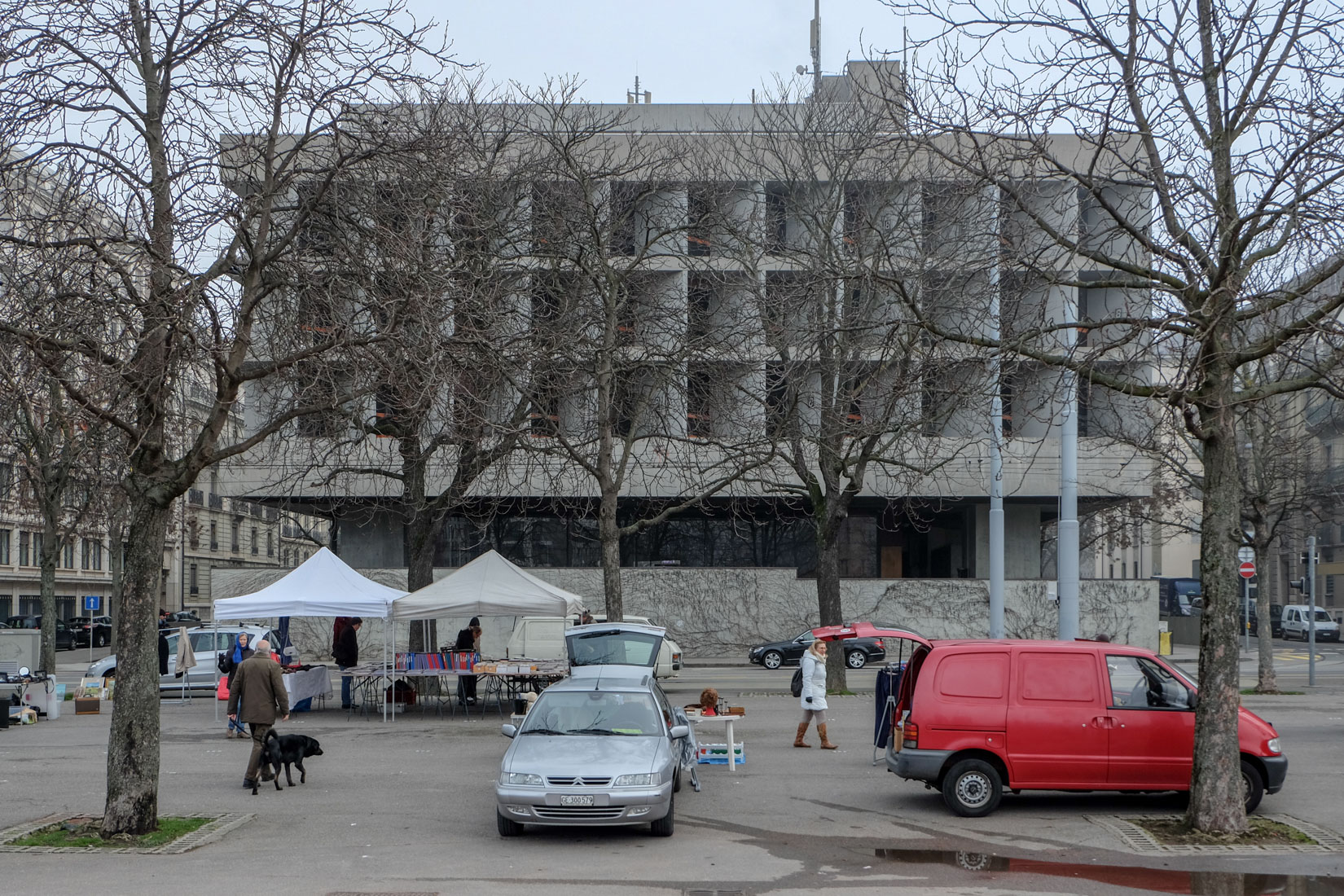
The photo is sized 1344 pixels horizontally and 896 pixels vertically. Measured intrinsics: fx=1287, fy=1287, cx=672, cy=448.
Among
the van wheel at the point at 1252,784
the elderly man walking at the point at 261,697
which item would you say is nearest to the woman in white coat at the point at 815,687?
the van wheel at the point at 1252,784

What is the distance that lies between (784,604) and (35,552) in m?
45.1

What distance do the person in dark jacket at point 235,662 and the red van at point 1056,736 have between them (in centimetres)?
1104

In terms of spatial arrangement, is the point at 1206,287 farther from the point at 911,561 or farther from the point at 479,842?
the point at 911,561

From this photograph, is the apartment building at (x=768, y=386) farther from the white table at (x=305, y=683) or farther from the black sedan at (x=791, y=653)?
the black sedan at (x=791, y=653)

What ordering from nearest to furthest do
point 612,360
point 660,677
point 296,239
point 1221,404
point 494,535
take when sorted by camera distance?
1. point 1221,404
2. point 296,239
3. point 612,360
4. point 660,677
5. point 494,535

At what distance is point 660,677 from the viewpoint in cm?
3136

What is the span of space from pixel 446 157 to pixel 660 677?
2035 cm

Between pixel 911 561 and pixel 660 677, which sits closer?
pixel 660 677

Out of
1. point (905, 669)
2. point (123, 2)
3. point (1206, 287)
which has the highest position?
point (123, 2)

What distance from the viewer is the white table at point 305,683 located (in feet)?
81.1

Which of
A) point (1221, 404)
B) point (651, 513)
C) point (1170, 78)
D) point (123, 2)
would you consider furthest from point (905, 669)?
point (651, 513)

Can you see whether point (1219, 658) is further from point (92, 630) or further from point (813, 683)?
point (92, 630)

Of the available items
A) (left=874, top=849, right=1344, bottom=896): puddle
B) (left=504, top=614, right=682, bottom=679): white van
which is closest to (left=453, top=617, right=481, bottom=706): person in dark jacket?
(left=504, top=614, right=682, bottom=679): white van

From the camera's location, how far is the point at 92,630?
181 ft
